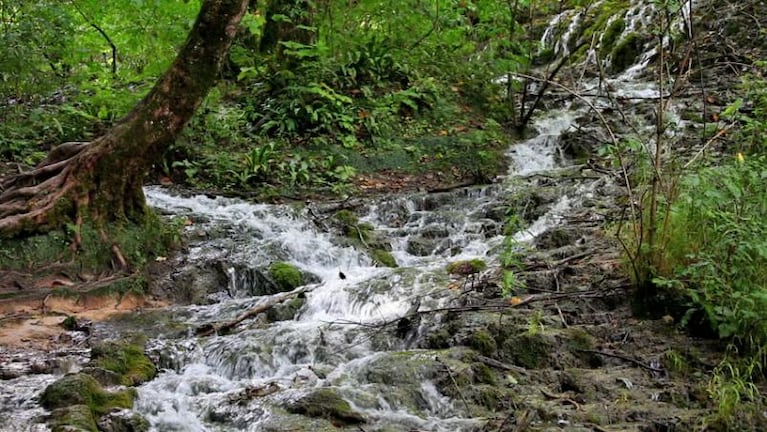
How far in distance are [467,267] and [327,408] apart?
10.8 ft

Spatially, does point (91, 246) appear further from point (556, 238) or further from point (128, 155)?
point (556, 238)

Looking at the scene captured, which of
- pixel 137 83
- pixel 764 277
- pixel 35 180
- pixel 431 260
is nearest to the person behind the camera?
pixel 764 277

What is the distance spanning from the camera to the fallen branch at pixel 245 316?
5676 mm

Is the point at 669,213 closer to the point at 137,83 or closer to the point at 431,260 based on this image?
the point at 431,260

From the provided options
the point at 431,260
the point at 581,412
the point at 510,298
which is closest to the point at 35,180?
the point at 431,260

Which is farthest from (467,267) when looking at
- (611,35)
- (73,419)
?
(611,35)

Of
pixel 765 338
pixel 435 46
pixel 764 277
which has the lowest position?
pixel 765 338

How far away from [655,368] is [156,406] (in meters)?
3.44

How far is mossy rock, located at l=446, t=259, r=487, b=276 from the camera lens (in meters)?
6.88

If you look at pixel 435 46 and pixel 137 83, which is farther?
pixel 435 46

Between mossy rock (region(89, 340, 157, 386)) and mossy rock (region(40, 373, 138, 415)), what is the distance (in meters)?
0.41

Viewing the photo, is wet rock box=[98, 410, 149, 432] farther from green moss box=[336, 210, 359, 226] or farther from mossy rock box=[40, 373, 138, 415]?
green moss box=[336, 210, 359, 226]

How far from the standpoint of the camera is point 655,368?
14.2 feet

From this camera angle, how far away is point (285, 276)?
23.8ft
